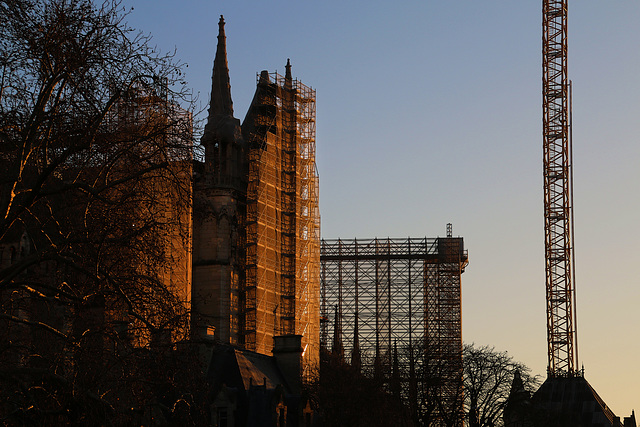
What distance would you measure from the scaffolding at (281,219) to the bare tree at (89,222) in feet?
168

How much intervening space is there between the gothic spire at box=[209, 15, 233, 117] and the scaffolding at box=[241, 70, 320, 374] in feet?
13.1

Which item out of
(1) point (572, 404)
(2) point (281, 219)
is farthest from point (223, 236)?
(1) point (572, 404)

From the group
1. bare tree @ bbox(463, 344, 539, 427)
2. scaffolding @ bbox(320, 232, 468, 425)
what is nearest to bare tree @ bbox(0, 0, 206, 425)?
bare tree @ bbox(463, 344, 539, 427)

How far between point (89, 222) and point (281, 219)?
5763 cm

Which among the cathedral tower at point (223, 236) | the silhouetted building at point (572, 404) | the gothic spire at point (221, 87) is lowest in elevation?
the silhouetted building at point (572, 404)

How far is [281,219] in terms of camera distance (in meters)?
80.8

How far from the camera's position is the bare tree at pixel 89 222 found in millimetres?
20688

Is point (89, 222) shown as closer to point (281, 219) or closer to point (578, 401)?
point (281, 219)

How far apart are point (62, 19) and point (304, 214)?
6316 cm

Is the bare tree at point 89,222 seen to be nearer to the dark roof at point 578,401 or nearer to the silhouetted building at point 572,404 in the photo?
the silhouetted building at point 572,404

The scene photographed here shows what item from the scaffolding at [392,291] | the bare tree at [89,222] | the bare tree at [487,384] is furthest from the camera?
the scaffolding at [392,291]

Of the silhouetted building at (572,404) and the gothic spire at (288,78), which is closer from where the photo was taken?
Answer: the silhouetted building at (572,404)

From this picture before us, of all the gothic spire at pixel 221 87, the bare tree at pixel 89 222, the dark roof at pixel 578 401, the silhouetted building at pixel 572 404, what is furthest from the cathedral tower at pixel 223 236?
the bare tree at pixel 89 222

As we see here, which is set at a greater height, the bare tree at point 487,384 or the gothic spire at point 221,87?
the gothic spire at point 221,87
